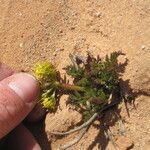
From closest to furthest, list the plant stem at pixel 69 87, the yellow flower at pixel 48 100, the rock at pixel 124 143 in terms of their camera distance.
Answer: the rock at pixel 124 143 < the plant stem at pixel 69 87 < the yellow flower at pixel 48 100

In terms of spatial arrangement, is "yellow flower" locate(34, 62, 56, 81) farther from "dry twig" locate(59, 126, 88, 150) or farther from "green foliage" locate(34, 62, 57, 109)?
"dry twig" locate(59, 126, 88, 150)

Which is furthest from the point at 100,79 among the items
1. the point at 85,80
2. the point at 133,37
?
the point at 133,37

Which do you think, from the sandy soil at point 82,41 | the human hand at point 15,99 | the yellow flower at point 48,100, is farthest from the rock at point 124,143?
the human hand at point 15,99

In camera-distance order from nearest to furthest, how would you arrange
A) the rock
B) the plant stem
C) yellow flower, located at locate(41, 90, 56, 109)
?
the rock, the plant stem, yellow flower, located at locate(41, 90, 56, 109)

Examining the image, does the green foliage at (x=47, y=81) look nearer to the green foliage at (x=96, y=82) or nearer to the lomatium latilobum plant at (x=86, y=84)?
the lomatium latilobum plant at (x=86, y=84)

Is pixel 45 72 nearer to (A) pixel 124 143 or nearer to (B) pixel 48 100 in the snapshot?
(B) pixel 48 100

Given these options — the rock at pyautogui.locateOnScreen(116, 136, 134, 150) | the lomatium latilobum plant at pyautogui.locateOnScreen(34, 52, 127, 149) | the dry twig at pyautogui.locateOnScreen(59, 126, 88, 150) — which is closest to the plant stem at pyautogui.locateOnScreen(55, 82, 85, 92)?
the lomatium latilobum plant at pyautogui.locateOnScreen(34, 52, 127, 149)
